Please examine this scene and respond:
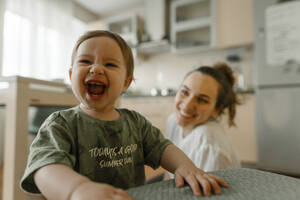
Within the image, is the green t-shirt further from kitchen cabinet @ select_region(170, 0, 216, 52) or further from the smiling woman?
kitchen cabinet @ select_region(170, 0, 216, 52)

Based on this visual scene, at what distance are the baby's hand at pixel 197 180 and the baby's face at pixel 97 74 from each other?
249mm

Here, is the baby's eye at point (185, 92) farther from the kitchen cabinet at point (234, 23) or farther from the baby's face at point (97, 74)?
the kitchen cabinet at point (234, 23)

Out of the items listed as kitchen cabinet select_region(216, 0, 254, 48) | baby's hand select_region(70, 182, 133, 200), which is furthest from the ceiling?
baby's hand select_region(70, 182, 133, 200)

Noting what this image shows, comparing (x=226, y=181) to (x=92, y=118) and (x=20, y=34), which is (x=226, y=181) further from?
(x=20, y=34)

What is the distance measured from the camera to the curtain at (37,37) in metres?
2.68

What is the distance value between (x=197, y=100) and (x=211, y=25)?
7.09 feet

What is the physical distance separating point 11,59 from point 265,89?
3.07m

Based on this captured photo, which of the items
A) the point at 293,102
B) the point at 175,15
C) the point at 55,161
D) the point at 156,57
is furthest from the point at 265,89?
the point at 55,161

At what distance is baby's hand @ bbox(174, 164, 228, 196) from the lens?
1.19 ft

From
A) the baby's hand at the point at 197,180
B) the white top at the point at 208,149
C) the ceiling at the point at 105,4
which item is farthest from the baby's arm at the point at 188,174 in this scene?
the ceiling at the point at 105,4

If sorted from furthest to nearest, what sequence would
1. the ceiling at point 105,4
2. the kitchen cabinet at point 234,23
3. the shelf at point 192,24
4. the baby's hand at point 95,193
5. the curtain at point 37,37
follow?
the ceiling at point 105,4 → the shelf at point 192,24 → the curtain at point 37,37 → the kitchen cabinet at point 234,23 → the baby's hand at point 95,193

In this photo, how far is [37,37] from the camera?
305cm

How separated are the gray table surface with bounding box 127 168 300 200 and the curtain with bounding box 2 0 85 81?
266 cm

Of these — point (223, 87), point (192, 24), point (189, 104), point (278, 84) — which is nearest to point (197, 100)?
point (189, 104)
